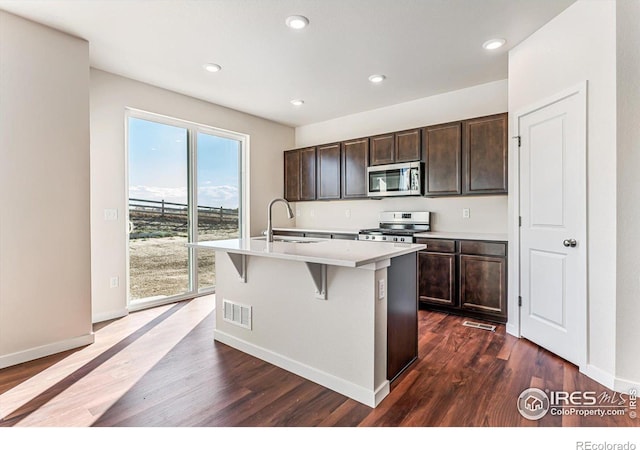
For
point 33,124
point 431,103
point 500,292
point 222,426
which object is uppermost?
point 431,103

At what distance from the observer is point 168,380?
7.29ft

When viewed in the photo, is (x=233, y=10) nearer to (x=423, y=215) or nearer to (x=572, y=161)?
(x=572, y=161)

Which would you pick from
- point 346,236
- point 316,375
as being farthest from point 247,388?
point 346,236

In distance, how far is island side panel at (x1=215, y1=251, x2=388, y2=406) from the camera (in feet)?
6.47

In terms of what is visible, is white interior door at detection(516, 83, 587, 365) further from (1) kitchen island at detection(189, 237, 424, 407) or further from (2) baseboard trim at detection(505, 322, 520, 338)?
(1) kitchen island at detection(189, 237, 424, 407)

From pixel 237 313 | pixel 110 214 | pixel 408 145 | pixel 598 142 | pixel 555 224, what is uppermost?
pixel 408 145

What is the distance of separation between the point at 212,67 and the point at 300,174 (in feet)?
7.73

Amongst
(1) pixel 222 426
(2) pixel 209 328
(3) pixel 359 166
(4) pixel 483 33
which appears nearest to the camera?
(1) pixel 222 426

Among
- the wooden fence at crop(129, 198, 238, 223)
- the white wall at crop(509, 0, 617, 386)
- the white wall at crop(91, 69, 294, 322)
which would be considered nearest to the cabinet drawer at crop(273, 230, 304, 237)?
the wooden fence at crop(129, 198, 238, 223)

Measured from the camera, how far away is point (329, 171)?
507cm

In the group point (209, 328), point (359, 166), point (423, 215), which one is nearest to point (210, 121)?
point (359, 166)

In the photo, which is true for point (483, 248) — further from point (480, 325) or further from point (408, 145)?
point (408, 145)

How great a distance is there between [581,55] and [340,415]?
2.90 metres

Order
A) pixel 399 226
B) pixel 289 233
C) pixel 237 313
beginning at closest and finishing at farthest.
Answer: pixel 237 313 → pixel 399 226 → pixel 289 233
